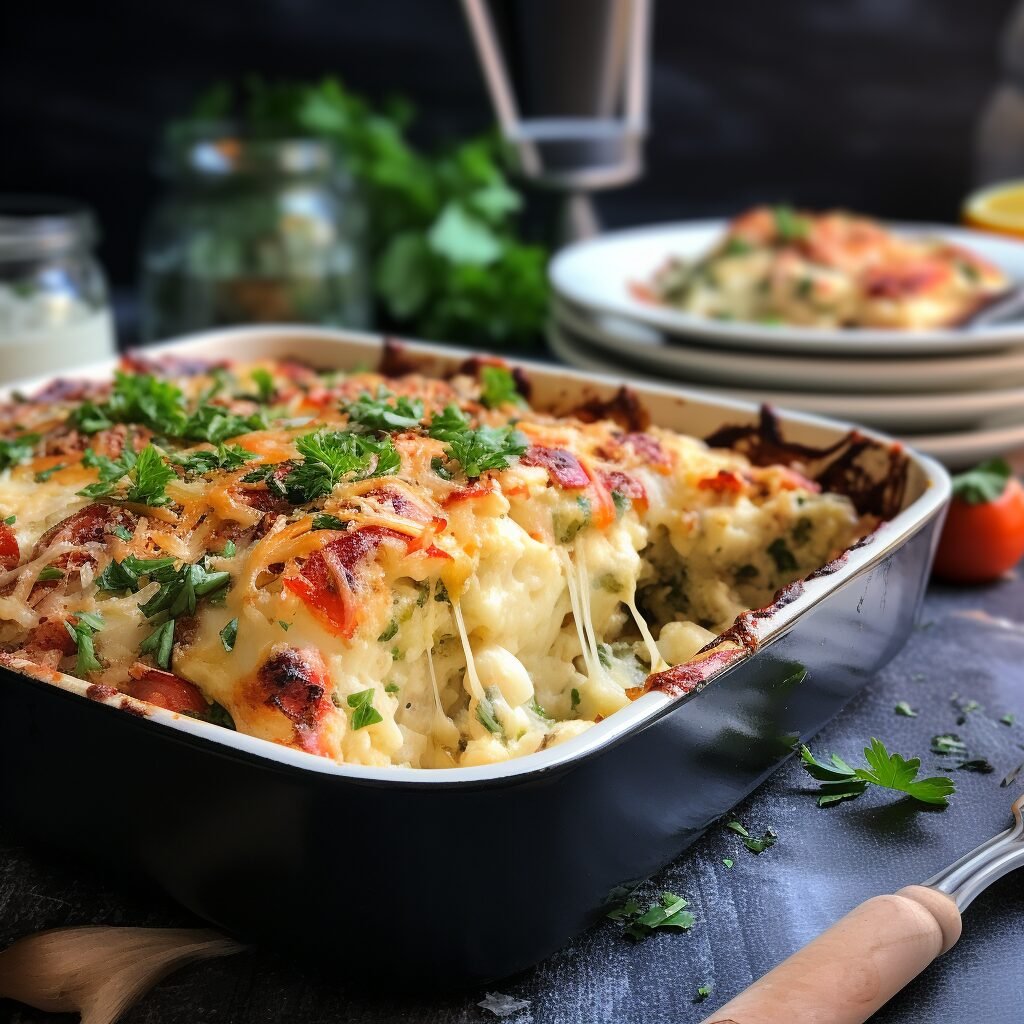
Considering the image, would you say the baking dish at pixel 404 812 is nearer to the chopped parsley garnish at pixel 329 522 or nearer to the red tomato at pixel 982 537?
the chopped parsley garnish at pixel 329 522

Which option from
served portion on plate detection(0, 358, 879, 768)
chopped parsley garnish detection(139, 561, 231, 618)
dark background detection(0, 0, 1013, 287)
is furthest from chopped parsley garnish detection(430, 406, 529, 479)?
Result: dark background detection(0, 0, 1013, 287)

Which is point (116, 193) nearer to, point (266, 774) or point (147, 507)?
point (147, 507)

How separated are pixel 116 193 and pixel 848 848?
13.4 ft

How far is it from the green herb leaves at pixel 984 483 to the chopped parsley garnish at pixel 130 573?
1.72 meters

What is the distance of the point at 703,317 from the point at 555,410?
3.73 ft

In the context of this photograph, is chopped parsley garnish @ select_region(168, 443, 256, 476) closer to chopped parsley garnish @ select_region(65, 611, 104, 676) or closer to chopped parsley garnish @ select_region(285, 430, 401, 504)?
chopped parsley garnish @ select_region(285, 430, 401, 504)

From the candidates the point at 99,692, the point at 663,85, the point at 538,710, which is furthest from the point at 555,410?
the point at 663,85

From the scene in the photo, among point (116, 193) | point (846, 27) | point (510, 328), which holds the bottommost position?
point (510, 328)

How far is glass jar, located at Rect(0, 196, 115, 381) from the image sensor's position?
139 inches

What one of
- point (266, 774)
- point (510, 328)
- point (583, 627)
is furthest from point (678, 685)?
point (510, 328)

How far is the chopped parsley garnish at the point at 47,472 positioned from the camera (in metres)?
2.15

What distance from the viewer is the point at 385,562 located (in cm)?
176

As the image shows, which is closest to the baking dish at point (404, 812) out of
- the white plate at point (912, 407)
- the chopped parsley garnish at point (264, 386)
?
the chopped parsley garnish at point (264, 386)

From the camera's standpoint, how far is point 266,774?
1.44 meters
